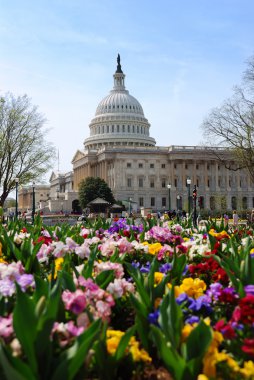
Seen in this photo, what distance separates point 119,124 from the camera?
133m

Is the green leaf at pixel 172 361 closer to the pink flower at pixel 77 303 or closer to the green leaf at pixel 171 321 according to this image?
the green leaf at pixel 171 321

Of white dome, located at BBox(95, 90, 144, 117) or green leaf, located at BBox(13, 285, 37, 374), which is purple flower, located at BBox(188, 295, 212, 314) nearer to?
green leaf, located at BBox(13, 285, 37, 374)

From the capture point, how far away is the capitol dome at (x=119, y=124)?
13100 cm

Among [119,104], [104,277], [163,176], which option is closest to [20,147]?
[104,277]

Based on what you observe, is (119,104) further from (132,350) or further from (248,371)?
(248,371)

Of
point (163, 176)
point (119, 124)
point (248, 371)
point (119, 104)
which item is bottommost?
point (248, 371)

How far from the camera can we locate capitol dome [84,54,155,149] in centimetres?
13100

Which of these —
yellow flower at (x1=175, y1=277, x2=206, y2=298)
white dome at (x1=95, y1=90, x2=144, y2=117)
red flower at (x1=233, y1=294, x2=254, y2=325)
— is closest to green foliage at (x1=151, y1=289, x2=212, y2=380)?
red flower at (x1=233, y1=294, x2=254, y2=325)

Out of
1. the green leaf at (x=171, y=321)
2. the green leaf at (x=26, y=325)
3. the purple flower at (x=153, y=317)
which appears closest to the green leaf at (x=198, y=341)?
the green leaf at (x=171, y=321)

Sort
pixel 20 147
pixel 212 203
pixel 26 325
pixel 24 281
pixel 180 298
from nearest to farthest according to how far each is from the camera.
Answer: pixel 26 325 → pixel 180 298 → pixel 24 281 → pixel 20 147 → pixel 212 203

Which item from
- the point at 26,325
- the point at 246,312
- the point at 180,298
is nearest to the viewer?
the point at 26,325

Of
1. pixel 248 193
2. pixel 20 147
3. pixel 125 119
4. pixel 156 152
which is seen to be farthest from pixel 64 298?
pixel 125 119

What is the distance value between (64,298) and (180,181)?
10625 centimetres

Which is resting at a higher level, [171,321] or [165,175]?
[165,175]
